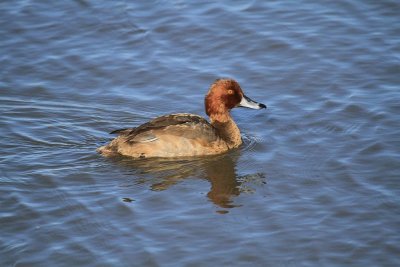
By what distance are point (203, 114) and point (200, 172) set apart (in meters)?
1.85

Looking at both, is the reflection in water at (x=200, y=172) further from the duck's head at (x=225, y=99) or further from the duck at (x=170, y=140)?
the duck's head at (x=225, y=99)

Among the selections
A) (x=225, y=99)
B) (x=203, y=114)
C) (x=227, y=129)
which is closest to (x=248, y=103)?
(x=225, y=99)

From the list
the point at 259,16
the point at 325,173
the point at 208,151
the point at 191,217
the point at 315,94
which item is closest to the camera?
the point at 191,217

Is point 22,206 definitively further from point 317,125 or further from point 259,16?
point 259,16

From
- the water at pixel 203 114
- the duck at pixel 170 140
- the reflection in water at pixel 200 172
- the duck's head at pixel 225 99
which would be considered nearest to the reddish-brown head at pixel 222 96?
the duck's head at pixel 225 99

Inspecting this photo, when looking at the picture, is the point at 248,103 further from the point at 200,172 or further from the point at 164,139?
the point at 200,172

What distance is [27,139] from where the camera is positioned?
10.9 metres

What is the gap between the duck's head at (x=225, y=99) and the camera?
439 inches

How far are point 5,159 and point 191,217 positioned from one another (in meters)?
2.82

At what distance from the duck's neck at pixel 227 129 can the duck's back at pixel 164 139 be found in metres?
0.33

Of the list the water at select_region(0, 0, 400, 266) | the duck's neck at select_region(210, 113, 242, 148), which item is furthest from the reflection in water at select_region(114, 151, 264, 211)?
the duck's neck at select_region(210, 113, 242, 148)

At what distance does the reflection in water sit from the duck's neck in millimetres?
198

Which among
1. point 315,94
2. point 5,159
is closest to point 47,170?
point 5,159

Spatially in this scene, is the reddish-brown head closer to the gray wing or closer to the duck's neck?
the duck's neck
